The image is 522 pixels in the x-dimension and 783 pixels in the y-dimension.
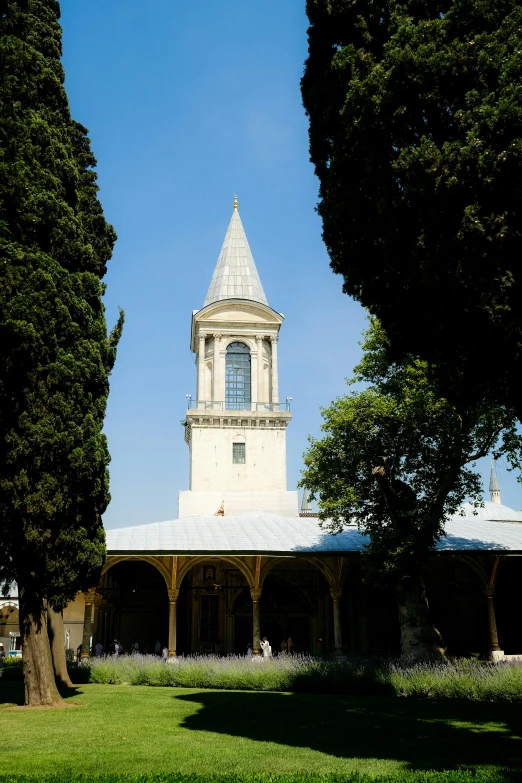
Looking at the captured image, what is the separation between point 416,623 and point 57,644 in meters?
8.78

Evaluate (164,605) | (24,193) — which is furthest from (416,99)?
(164,605)

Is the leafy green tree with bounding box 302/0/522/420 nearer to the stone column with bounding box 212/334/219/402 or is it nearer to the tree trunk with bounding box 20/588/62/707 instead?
the tree trunk with bounding box 20/588/62/707

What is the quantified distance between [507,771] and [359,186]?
724 centimetres

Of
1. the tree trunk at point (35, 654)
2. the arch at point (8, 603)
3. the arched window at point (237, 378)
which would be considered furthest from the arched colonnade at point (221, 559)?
the arch at point (8, 603)

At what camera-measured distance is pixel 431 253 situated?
900cm

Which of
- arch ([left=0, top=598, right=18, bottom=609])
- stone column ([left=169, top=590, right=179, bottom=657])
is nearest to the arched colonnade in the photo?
stone column ([left=169, top=590, right=179, bottom=657])

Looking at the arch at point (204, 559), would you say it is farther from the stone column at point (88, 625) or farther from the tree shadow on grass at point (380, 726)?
the tree shadow on grass at point (380, 726)

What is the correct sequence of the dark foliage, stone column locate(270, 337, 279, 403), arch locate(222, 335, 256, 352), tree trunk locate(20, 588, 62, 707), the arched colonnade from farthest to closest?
arch locate(222, 335, 256, 352), stone column locate(270, 337, 279, 403), the arched colonnade, tree trunk locate(20, 588, 62, 707), the dark foliage

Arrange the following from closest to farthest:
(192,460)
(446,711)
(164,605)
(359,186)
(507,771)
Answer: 1. (507,771)
2. (359,186)
3. (446,711)
4. (164,605)
5. (192,460)

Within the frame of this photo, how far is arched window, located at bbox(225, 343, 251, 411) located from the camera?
39.8m

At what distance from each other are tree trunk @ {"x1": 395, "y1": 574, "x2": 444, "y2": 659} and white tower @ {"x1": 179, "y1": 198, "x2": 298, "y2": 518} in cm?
1826

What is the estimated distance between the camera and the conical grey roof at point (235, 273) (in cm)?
4097

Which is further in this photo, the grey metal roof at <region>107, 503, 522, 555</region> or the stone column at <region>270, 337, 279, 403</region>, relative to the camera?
the stone column at <region>270, 337, 279, 403</region>

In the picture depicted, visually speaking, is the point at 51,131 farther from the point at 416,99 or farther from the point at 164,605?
the point at 164,605
